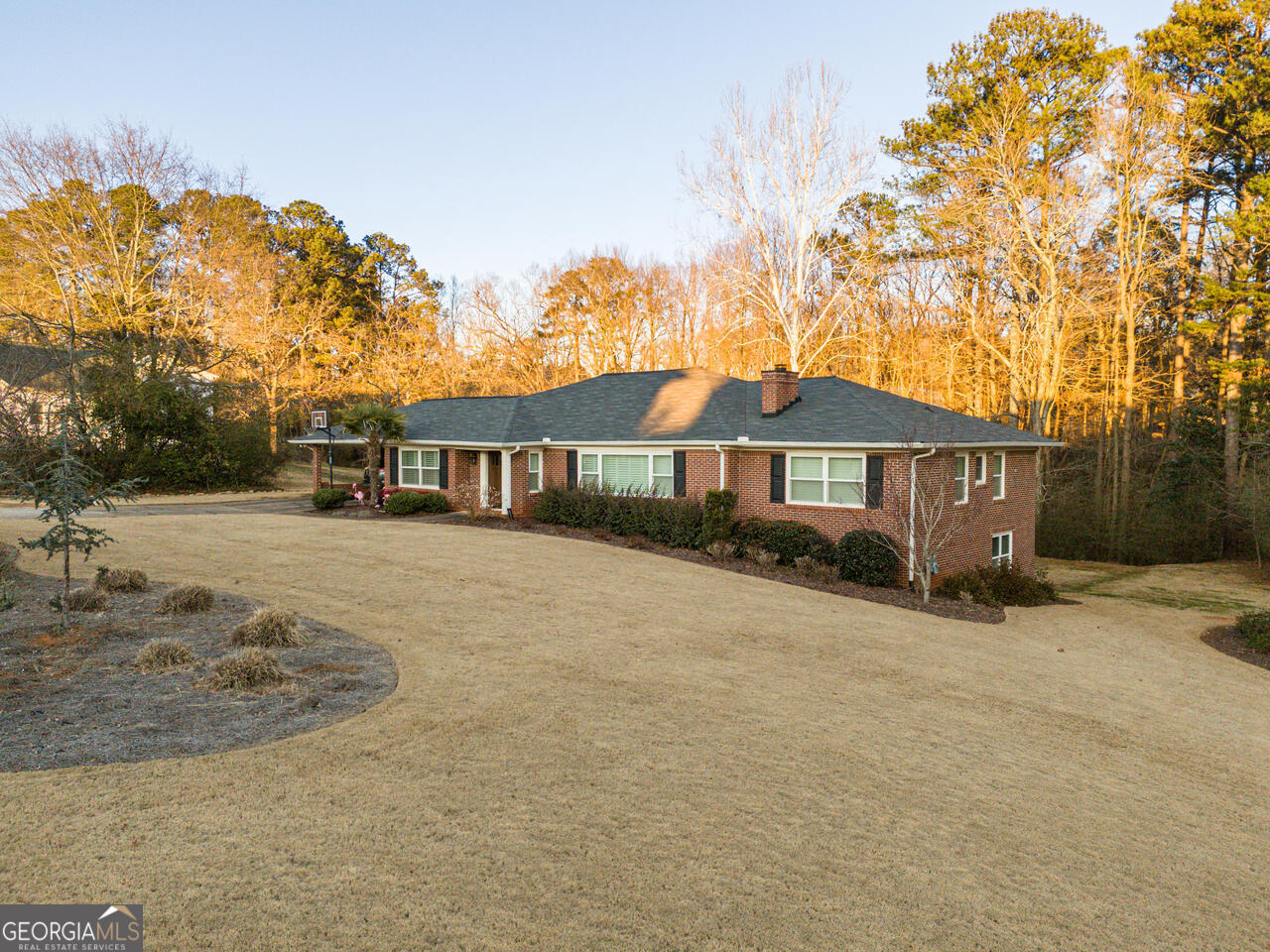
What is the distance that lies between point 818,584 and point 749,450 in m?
4.75

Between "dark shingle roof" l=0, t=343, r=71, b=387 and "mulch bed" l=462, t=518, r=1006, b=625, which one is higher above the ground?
"dark shingle roof" l=0, t=343, r=71, b=387

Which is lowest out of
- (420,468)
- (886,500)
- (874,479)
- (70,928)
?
(70,928)

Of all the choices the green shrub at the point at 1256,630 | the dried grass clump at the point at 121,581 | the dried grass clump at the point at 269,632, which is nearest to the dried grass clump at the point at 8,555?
the dried grass clump at the point at 121,581

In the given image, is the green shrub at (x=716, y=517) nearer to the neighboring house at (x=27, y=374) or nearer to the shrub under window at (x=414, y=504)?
the shrub under window at (x=414, y=504)

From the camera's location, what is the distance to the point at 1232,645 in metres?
14.7

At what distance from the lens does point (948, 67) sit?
97.6 ft

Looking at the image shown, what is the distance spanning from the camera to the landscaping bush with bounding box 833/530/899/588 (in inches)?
655

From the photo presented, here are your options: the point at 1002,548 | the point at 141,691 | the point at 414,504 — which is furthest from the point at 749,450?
the point at 141,691

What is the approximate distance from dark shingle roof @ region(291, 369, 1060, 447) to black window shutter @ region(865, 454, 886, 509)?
59cm

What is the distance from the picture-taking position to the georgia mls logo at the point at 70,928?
3680 millimetres

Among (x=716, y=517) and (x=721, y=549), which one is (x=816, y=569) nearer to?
Answer: (x=721, y=549)

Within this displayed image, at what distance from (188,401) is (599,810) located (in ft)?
101

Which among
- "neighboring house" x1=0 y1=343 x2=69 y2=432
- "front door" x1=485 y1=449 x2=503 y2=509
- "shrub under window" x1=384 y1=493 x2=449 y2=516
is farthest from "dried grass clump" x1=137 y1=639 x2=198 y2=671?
"front door" x1=485 y1=449 x2=503 y2=509

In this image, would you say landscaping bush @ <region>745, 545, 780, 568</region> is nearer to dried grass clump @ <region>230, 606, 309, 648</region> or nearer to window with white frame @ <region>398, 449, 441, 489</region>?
dried grass clump @ <region>230, 606, 309, 648</region>
